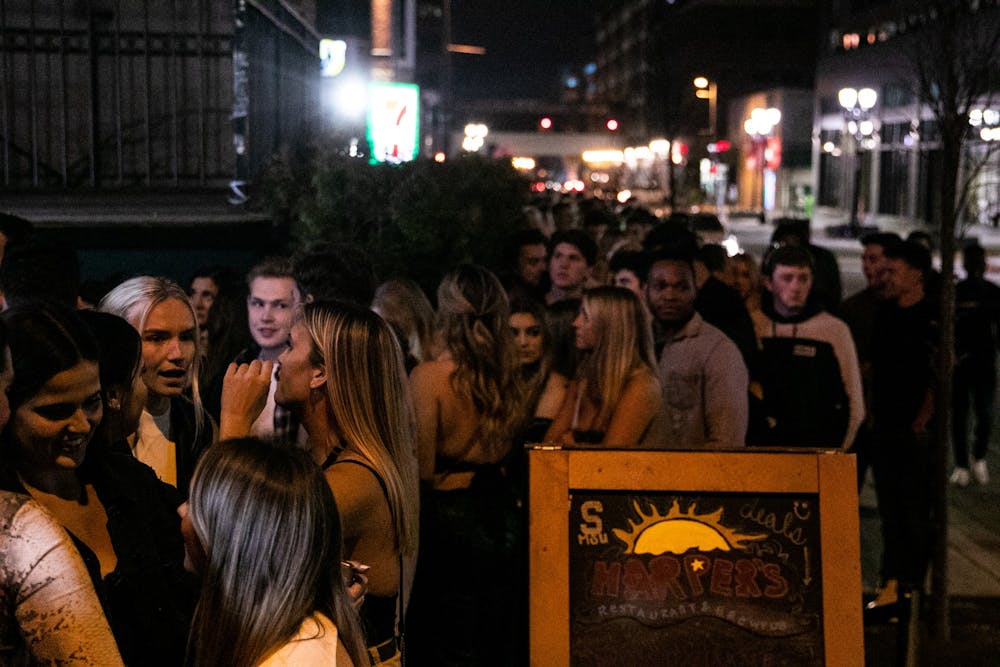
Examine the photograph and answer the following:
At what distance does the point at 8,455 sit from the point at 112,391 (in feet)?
2.45

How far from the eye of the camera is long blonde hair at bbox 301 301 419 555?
332 centimetres

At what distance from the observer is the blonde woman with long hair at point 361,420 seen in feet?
10.8

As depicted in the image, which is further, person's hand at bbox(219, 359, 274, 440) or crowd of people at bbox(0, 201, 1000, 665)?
person's hand at bbox(219, 359, 274, 440)

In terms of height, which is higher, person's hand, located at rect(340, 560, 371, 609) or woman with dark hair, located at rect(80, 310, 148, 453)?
woman with dark hair, located at rect(80, 310, 148, 453)

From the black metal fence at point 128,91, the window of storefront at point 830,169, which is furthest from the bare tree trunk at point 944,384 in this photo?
the window of storefront at point 830,169

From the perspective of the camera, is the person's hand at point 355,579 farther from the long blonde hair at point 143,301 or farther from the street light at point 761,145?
the street light at point 761,145

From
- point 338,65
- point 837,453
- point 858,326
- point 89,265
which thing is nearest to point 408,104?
point 338,65

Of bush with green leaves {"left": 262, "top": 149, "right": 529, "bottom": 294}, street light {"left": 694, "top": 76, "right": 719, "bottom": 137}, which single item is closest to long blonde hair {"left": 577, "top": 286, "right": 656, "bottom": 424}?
bush with green leaves {"left": 262, "top": 149, "right": 529, "bottom": 294}

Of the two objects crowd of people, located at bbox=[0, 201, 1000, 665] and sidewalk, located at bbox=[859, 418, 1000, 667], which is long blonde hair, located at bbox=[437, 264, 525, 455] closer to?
crowd of people, located at bbox=[0, 201, 1000, 665]

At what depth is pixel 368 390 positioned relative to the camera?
3357mm

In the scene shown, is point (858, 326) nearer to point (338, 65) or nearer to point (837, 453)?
point (837, 453)

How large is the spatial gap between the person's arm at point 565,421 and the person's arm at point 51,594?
3.57m

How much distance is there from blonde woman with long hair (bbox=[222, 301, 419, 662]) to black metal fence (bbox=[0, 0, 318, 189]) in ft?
21.7

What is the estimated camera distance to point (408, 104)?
63.1 feet
